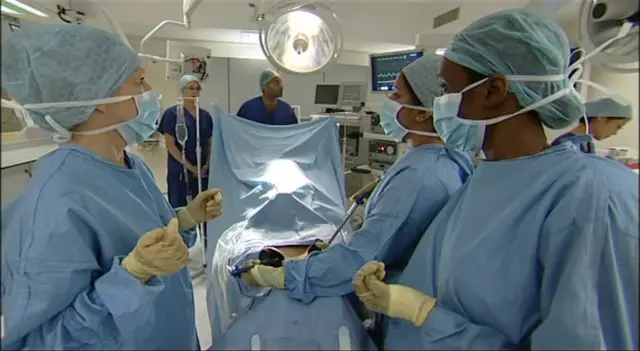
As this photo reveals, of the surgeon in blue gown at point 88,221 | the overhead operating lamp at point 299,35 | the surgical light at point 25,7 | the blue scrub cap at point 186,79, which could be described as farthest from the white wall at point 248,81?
the surgeon in blue gown at point 88,221

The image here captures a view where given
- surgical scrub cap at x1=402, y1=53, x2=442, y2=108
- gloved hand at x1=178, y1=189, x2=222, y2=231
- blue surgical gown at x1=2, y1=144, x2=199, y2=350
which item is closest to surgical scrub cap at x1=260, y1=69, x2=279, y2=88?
gloved hand at x1=178, y1=189, x2=222, y2=231

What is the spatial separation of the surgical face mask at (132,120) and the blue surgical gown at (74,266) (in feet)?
0.21

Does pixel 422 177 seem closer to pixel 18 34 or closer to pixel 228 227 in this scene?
pixel 18 34

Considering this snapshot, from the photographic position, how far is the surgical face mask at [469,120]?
2.63 ft

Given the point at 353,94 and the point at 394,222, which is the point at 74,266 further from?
the point at 353,94

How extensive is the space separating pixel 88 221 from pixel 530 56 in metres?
0.90

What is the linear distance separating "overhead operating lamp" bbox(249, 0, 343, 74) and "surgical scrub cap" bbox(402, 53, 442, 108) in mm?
624

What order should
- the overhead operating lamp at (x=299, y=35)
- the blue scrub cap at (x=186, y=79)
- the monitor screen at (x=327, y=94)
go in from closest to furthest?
the overhead operating lamp at (x=299, y=35) → the blue scrub cap at (x=186, y=79) → the monitor screen at (x=327, y=94)

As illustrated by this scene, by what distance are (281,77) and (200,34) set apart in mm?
849

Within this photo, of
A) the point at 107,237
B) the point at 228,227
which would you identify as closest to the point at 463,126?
the point at 107,237

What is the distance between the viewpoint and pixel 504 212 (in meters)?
0.81

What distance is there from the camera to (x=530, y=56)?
80cm

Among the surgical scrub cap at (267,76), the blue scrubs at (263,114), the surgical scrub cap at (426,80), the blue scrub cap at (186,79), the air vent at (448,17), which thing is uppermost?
the air vent at (448,17)

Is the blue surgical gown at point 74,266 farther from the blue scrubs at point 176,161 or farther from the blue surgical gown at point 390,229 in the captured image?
the blue scrubs at point 176,161
